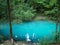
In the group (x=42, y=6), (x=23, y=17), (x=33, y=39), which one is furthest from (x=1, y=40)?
(x=42, y=6)

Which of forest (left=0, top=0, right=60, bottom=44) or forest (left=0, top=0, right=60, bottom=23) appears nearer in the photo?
forest (left=0, top=0, right=60, bottom=44)

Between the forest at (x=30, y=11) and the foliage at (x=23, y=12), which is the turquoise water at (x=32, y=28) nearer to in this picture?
the forest at (x=30, y=11)

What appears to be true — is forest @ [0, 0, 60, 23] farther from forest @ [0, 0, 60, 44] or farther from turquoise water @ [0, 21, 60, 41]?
turquoise water @ [0, 21, 60, 41]

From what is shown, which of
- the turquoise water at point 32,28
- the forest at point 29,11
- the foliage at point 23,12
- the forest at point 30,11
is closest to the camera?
the turquoise water at point 32,28

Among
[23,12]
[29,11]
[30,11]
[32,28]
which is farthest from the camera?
[30,11]

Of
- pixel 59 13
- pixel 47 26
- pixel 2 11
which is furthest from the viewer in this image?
pixel 47 26

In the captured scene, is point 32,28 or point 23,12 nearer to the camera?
point 32,28

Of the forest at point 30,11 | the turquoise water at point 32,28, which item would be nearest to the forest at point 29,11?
the forest at point 30,11

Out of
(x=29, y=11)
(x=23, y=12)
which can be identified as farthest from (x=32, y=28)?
(x=29, y=11)

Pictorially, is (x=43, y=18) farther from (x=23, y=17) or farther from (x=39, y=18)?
(x=23, y=17)

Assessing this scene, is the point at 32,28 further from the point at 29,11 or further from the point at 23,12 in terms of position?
the point at 29,11

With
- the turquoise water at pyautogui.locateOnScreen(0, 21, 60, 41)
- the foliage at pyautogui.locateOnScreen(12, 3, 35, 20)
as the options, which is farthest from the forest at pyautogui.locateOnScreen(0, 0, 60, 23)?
the turquoise water at pyautogui.locateOnScreen(0, 21, 60, 41)
